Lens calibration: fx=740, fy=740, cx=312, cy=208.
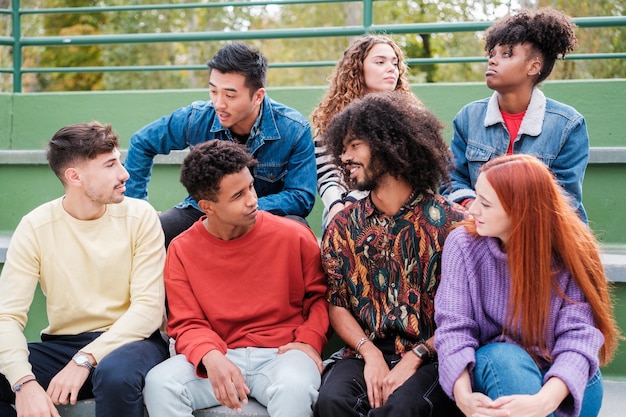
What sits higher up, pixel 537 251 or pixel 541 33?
pixel 541 33

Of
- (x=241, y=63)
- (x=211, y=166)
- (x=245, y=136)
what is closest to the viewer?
(x=211, y=166)

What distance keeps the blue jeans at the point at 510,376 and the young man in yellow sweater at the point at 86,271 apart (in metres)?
1.18

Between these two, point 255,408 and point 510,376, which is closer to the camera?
point 510,376

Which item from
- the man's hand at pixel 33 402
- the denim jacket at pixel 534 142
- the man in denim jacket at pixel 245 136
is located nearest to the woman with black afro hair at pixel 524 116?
the denim jacket at pixel 534 142

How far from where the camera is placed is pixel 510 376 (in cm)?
223

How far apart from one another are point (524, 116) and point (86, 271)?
1927 mm

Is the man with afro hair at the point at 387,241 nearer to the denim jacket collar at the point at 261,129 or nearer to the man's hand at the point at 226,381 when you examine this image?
the man's hand at the point at 226,381

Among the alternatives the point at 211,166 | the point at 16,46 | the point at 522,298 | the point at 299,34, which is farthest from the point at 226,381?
the point at 16,46

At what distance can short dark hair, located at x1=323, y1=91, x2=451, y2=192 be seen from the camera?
264cm

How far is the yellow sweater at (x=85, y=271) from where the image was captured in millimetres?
2797

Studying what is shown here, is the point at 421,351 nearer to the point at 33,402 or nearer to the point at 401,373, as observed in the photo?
the point at 401,373

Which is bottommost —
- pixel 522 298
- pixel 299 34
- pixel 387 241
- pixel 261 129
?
pixel 522 298

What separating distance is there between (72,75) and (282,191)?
13.0m

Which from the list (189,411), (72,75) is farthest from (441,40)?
(189,411)
